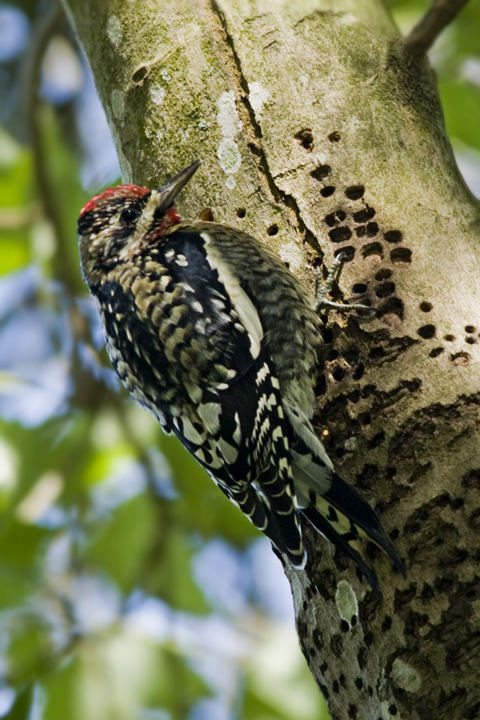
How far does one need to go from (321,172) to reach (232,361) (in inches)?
24.6

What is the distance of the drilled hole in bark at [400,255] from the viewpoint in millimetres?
2383

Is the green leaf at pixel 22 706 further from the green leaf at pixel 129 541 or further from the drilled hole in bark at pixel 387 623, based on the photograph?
the drilled hole in bark at pixel 387 623

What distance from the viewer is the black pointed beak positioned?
2.63 meters

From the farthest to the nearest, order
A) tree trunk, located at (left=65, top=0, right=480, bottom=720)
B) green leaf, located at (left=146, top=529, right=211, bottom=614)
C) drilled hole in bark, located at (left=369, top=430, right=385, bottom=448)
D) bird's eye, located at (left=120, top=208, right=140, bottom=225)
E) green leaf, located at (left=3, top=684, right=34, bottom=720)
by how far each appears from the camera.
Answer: green leaf, located at (left=146, top=529, right=211, bottom=614) < green leaf, located at (left=3, top=684, right=34, bottom=720) < bird's eye, located at (left=120, top=208, right=140, bottom=225) < drilled hole in bark, located at (left=369, top=430, right=385, bottom=448) < tree trunk, located at (left=65, top=0, right=480, bottom=720)

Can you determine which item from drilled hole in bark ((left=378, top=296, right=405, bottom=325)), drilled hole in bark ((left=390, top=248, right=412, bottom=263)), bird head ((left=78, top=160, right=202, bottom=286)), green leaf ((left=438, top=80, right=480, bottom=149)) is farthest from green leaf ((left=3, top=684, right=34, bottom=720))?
green leaf ((left=438, top=80, right=480, bottom=149))

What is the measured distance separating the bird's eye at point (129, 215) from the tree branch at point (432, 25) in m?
1.08

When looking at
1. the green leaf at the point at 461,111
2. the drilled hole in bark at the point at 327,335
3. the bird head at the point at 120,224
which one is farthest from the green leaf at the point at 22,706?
the green leaf at the point at 461,111

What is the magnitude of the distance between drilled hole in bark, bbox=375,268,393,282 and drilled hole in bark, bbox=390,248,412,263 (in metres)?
0.04

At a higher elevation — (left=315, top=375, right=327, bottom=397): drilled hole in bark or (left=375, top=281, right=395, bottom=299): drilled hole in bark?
(left=375, top=281, right=395, bottom=299): drilled hole in bark

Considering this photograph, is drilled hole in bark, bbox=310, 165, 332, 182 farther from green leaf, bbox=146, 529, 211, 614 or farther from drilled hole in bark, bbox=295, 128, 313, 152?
green leaf, bbox=146, 529, 211, 614

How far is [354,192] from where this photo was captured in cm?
248

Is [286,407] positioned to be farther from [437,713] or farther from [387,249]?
[437,713]

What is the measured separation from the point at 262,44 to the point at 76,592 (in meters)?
3.13

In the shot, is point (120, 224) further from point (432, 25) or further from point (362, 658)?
point (362, 658)
